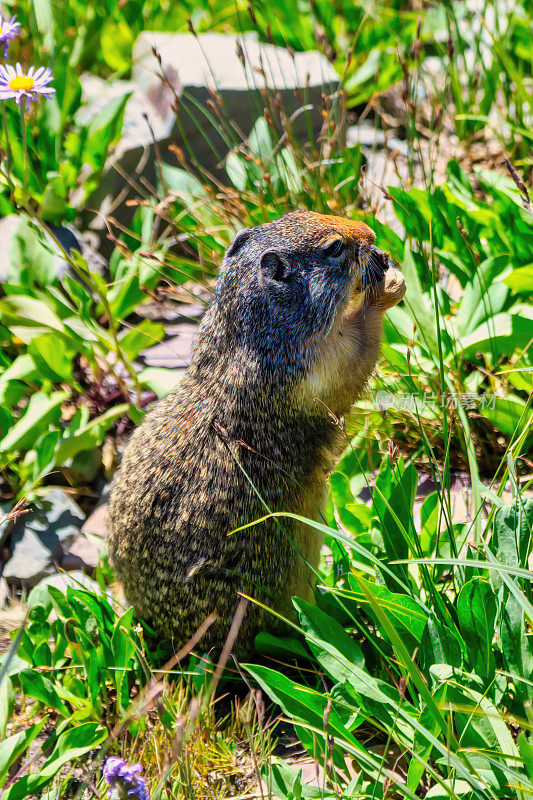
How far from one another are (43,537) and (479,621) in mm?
2296

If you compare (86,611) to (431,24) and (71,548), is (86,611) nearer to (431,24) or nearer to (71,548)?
(71,548)

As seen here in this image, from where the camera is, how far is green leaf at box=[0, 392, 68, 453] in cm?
415

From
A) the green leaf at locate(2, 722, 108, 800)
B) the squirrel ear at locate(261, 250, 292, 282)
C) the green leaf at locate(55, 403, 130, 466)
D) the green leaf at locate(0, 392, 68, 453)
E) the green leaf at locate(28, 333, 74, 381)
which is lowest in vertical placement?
the green leaf at locate(2, 722, 108, 800)

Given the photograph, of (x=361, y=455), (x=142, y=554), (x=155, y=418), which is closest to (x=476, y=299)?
(x=361, y=455)

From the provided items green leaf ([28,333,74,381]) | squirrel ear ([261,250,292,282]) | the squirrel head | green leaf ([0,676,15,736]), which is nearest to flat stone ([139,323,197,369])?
green leaf ([28,333,74,381])

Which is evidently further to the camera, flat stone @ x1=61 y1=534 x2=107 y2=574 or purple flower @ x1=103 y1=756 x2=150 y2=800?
flat stone @ x1=61 y1=534 x2=107 y2=574

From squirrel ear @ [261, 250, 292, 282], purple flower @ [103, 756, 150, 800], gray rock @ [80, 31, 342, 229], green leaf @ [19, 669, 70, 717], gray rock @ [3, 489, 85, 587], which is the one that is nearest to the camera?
purple flower @ [103, 756, 150, 800]

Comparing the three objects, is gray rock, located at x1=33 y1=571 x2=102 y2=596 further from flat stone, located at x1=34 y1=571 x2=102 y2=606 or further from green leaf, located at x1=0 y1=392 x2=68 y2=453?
green leaf, located at x1=0 y1=392 x2=68 y2=453

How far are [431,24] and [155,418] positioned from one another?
15.4 ft

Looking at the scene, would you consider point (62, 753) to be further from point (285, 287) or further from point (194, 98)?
point (194, 98)

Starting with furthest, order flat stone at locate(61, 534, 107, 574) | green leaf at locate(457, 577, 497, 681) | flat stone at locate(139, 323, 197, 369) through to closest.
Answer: flat stone at locate(139, 323, 197, 369) < flat stone at locate(61, 534, 107, 574) < green leaf at locate(457, 577, 497, 681)

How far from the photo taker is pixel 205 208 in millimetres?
5062

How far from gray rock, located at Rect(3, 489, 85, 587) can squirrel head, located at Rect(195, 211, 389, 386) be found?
4.89ft

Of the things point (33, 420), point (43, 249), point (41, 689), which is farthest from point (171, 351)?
point (41, 689)
